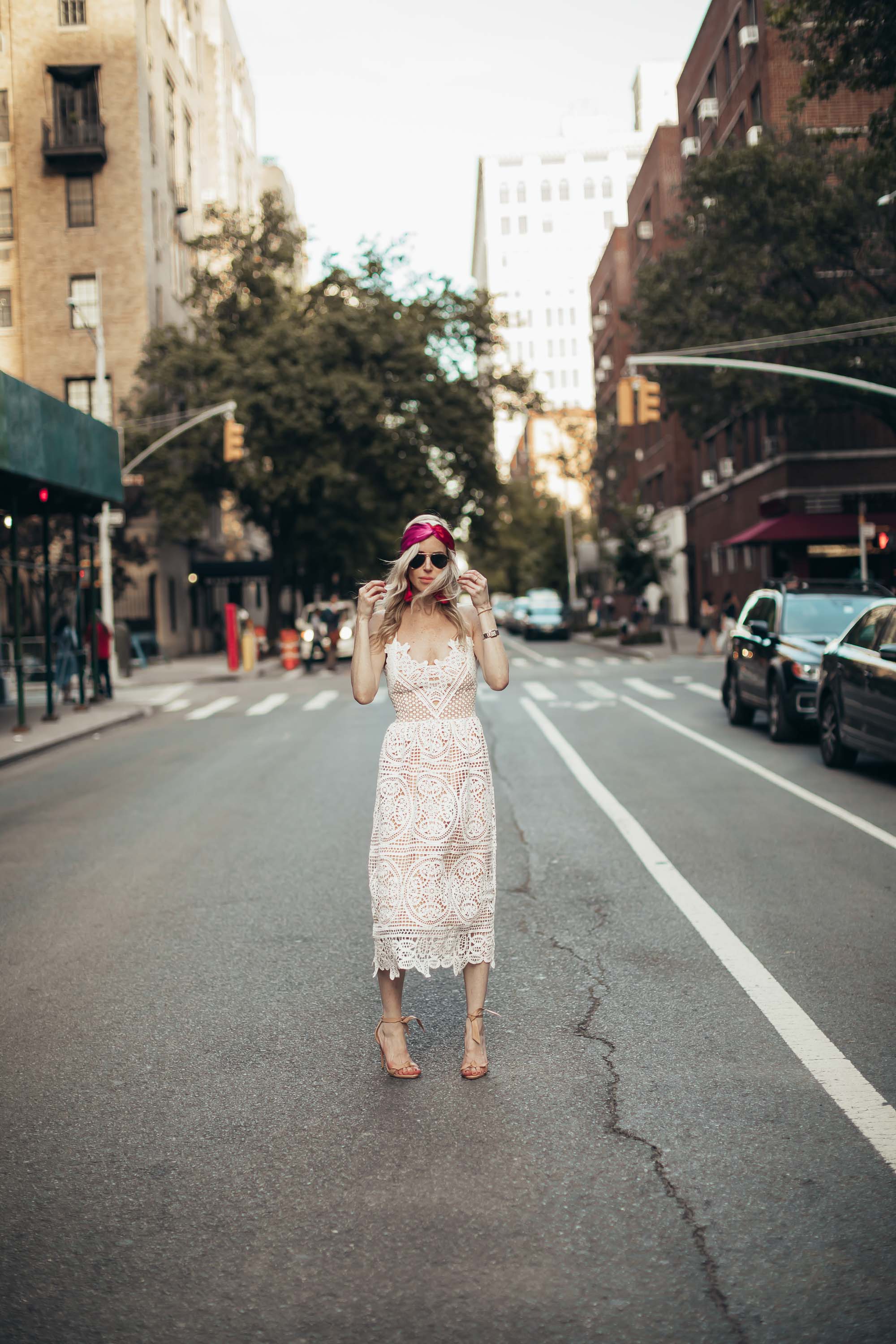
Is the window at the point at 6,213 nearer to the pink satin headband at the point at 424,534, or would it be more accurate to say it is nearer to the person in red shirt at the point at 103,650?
the person in red shirt at the point at 103,650

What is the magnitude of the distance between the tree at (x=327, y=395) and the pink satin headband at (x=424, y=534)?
35907 millimetres

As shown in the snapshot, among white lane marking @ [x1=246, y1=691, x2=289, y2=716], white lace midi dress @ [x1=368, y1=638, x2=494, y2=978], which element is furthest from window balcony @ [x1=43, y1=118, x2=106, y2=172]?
white lace midi dress @ [x1=368, y1=638, x2=494, y2=978]

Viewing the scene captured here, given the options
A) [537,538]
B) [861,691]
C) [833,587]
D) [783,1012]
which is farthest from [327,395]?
[537,538]

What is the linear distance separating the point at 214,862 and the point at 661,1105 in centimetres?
515

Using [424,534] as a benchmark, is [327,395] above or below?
above

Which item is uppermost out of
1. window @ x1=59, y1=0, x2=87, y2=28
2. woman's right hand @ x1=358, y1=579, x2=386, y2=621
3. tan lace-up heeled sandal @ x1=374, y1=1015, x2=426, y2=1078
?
window @ x1=59, y1=0, x2=87, y2=28

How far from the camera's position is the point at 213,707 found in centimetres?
2475

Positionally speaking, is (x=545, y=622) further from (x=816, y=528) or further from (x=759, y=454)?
(x=816, y=528)

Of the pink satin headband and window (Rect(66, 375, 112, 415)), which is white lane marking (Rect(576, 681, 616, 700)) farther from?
window (Rect(66, 375, 112, 415))

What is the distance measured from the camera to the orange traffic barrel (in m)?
37.3

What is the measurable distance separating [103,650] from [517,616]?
43.3m

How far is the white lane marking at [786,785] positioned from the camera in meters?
9.59

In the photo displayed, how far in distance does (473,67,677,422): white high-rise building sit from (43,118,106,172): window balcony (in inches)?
4520

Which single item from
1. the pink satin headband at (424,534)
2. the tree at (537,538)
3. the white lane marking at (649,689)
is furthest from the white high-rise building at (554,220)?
the pink satin headband at (424,534)
